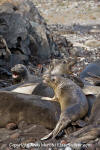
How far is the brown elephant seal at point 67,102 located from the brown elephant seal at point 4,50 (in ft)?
15.4

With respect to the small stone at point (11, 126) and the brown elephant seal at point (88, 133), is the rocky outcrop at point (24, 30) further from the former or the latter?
the brown elephant seal at point (88, 133)

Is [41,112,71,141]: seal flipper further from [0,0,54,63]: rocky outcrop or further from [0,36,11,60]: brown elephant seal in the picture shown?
[0,0,54,63]: rocky outcrop

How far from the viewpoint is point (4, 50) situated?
354 inches

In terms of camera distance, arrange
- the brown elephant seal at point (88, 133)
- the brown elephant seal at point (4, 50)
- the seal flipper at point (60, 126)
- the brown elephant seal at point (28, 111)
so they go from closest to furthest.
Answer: the brown elephant seal at point (88, 133) → the seal flipper at point (60, 126) → the brown elephant seal at point (28, 111) → the brown elephant seal at point (4, 50)

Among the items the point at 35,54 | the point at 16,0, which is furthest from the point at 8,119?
the point at 16,0

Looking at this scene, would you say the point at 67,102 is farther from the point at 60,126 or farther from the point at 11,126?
the point at 11,126

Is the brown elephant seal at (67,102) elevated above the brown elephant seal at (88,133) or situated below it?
below

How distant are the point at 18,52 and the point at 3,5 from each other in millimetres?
1908

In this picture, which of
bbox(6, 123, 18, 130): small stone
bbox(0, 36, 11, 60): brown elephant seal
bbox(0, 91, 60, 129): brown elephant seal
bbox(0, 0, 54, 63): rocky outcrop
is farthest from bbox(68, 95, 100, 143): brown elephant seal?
bbox(0, 0, 54, 63): rocky outcrop

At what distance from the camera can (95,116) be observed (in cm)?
332

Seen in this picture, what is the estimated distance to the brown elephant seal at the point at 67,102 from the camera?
3.22 metres

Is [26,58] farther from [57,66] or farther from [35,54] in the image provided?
[57,66]

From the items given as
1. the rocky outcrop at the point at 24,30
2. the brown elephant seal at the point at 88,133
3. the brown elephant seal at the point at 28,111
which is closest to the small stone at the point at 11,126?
the brown elephant seal at the point at 28,111

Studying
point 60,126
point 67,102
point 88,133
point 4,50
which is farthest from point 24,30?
point 88,133
